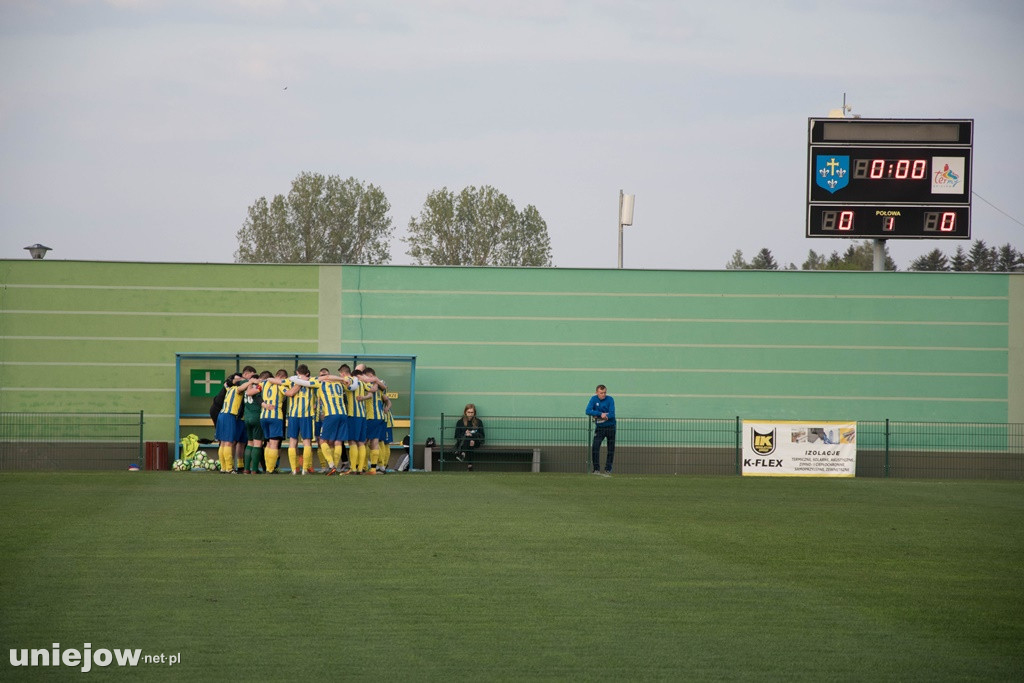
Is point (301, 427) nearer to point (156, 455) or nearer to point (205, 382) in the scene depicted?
point (156, 455)

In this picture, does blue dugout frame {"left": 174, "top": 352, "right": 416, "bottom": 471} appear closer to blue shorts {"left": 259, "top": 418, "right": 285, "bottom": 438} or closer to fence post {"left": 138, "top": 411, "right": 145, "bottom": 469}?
fence post {"left": 138, "top": 411, "right": 145, "bottom": 469}

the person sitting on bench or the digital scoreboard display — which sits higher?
the digital scoreboard display

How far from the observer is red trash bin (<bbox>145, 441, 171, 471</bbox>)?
76.5 ft

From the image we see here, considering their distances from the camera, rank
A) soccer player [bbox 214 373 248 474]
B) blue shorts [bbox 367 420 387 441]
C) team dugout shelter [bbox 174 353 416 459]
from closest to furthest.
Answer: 1. soccer player [bbox 214 373 248 474]
2. blue shorts [bbox 367 420 387 441]
3. team dugout shelter [bbox 174 353 416 459]

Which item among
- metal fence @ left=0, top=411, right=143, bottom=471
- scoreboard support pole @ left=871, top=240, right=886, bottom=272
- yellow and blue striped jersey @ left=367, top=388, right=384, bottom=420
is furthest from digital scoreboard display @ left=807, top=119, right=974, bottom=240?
metal fence @ left=0, top=411, right=143, bottom=471

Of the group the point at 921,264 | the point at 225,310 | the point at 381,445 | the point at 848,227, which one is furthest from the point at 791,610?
the point at 921,264

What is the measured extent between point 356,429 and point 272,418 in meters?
1.52

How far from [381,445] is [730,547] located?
12762 mm

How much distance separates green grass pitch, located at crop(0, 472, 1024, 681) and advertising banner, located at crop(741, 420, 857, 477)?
28.4 feet

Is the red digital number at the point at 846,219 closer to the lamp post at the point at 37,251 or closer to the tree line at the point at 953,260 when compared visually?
the lamp post at the point at 37,251

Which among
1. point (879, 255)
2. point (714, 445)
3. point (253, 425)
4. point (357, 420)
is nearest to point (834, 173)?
point (879, 255)

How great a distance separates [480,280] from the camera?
2567cm

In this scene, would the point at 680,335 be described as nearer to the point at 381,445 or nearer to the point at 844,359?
the point at 844,359

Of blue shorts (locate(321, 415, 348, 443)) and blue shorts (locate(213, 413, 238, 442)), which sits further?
blue shorts (locate(213, 413, 238, 442))
